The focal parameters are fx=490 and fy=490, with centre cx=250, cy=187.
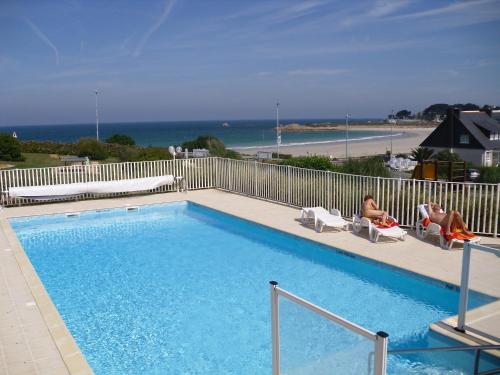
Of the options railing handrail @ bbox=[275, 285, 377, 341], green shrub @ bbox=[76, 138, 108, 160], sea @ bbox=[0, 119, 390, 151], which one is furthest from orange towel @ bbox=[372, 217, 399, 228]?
sea @ bbox=[0, 119, 390, 151]

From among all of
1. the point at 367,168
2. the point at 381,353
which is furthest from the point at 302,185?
the point at 381,353

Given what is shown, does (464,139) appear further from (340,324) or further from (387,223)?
(340,324)

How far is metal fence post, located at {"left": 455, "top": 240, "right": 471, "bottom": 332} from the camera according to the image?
5.25m

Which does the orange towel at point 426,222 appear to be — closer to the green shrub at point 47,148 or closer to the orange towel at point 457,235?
the orange towel at point 457,235

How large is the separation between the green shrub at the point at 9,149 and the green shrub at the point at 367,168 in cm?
1774

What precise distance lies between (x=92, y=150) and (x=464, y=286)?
24367 millimetres

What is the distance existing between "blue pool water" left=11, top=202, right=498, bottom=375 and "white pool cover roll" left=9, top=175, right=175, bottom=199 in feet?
4.78

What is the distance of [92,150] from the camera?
2686 cm

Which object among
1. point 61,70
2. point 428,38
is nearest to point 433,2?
point 428,38

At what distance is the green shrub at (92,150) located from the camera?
26688mm

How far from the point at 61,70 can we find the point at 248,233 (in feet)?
174

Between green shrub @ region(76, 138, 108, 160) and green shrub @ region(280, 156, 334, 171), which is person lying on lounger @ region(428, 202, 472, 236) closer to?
green shrub @ region(280, 156, 334, 171)

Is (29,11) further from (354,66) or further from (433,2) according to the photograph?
(354,66)

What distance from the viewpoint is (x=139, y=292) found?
7582 mm
